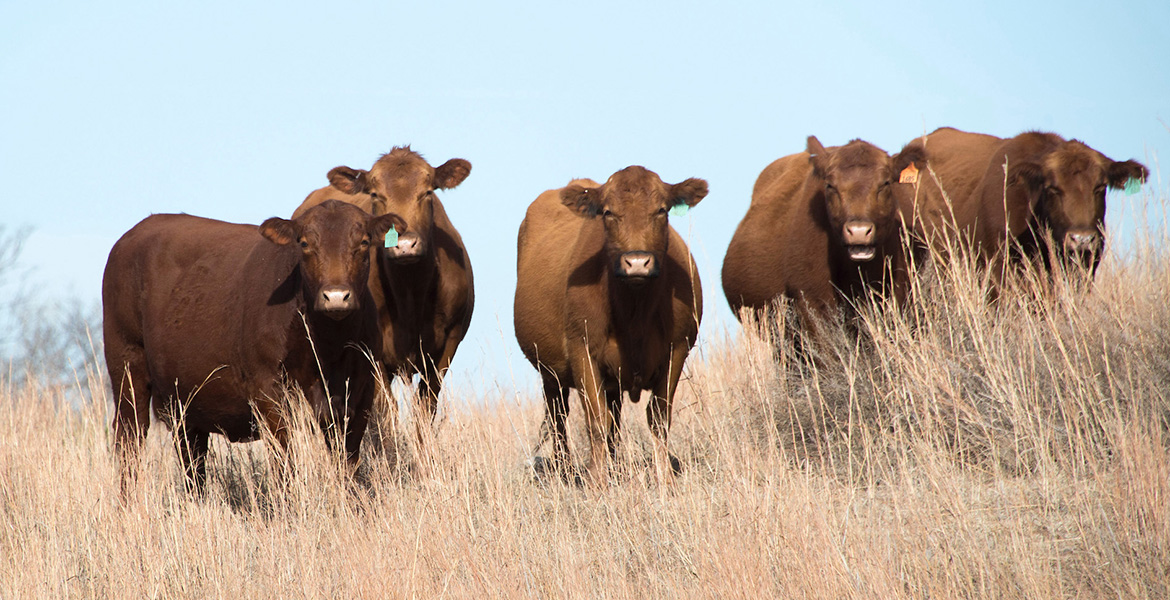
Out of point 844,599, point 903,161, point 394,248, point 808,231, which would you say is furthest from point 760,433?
point 844,599

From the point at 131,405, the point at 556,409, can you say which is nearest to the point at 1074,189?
the point at 556,409

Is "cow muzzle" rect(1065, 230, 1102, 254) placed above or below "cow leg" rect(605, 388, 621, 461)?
above

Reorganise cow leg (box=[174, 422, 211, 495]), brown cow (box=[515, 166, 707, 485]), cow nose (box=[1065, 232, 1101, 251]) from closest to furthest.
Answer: brown cow (box=[515, 166, 707, 485])
cow leg (box=[174, 422, 211, 495])
cow nose (box=[1065, 232, 1101, 251])

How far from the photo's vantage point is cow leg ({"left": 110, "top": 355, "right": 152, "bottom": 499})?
7.89 metres

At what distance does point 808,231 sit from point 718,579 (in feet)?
13.7

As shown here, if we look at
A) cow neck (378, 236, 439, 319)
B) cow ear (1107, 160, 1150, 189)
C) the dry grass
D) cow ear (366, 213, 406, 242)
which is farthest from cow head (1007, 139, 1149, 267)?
cow ear (366, 213, 406, 242)

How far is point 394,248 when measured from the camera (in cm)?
781

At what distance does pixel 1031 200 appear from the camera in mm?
9125

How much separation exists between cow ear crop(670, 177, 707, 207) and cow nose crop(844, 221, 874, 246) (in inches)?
39.8

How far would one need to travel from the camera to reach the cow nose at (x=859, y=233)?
24.5ft

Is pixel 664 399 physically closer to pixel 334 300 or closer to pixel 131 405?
pixel 334 300

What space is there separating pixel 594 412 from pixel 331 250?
2.08m

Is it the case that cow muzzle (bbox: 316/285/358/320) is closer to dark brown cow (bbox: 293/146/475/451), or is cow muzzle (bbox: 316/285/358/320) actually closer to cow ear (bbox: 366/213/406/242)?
cow ear (bbox: 366/213/406/242)

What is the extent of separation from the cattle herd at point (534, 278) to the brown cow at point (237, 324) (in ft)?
0.05
